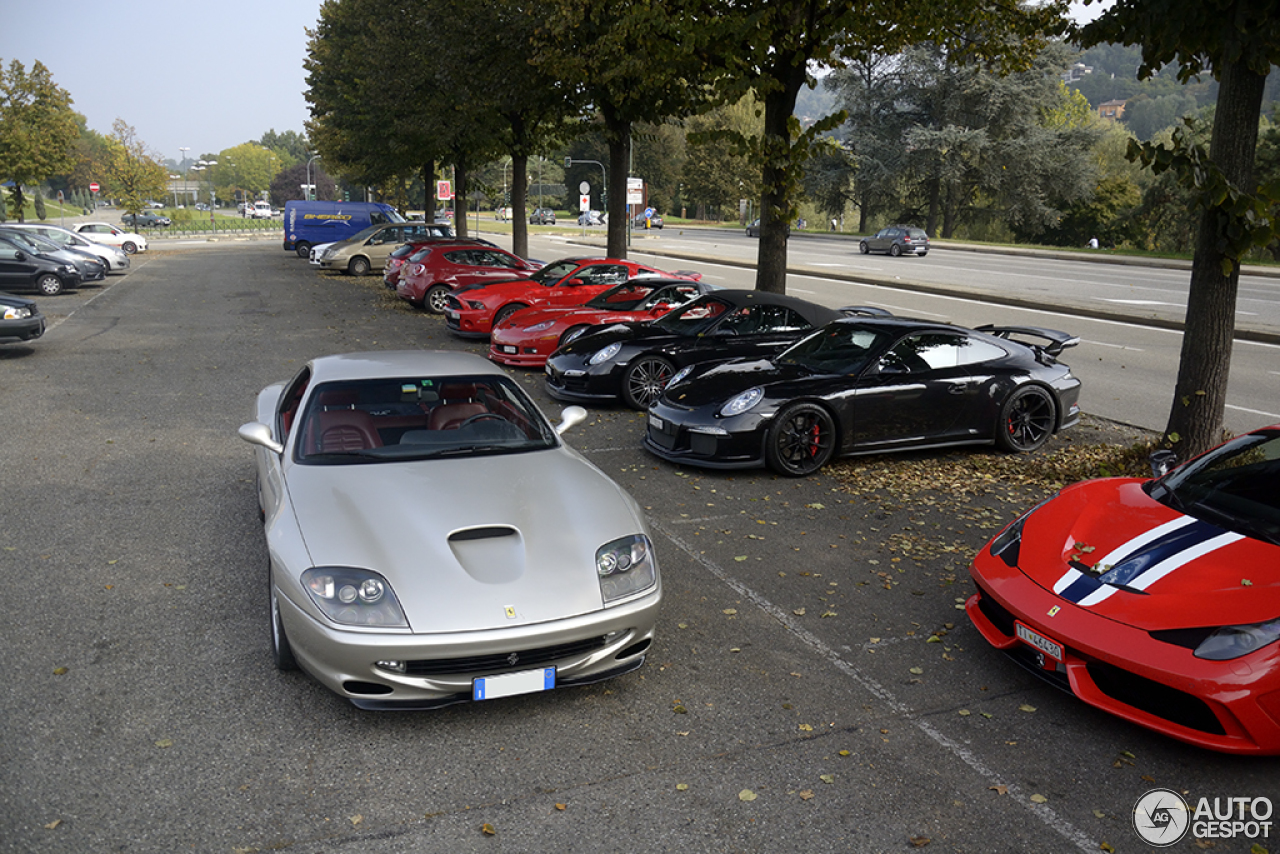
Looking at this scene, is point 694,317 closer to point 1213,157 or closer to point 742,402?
point 742,402

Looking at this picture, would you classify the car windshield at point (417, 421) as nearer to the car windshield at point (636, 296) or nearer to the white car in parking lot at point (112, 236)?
the car windshield at point (636, 296)

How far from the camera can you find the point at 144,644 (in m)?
4.80

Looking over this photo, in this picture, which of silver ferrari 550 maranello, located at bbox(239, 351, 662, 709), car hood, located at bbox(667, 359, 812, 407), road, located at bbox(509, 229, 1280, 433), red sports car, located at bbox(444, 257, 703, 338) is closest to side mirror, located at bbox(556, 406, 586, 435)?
silver ferrari 550 maranello, located at bbox(239, 351, 662, 709)

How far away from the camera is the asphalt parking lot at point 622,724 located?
342cm

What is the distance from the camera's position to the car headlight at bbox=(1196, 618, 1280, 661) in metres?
3.71

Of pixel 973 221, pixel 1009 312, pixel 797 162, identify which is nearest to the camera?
pixel 797 162

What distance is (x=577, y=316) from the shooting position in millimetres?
13234

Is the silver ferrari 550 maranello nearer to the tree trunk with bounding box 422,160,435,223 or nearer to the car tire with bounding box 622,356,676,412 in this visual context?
the car tire with bounding box 622,356,676,412

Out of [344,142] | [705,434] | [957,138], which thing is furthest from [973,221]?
[705,434]

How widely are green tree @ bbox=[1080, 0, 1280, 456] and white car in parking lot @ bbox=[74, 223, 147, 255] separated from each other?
38.2 m

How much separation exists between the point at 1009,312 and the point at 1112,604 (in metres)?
18.7

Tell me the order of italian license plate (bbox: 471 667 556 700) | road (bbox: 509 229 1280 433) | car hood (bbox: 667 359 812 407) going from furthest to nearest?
road (bbox: 509 229 1280 433) → car hood (bbox: 667 359 812 407) → italian license plate (bbox: 471 667 556 700)

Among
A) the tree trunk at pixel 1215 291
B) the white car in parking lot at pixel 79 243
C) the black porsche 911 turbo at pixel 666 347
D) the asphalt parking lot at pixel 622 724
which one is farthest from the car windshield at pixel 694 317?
the white car in parking lot at pixel 79 243

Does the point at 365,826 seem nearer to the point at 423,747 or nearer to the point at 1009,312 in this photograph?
the point at 423,747
